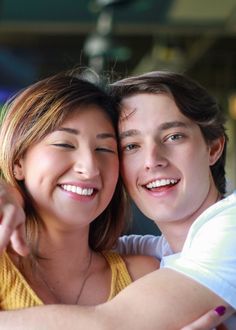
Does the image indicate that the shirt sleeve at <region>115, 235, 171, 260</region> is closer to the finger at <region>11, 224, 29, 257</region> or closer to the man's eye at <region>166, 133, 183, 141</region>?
the man's eye at <region>166, 133, 183, 141</region>

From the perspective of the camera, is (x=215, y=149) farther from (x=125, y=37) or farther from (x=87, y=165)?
(x=125, y=37)

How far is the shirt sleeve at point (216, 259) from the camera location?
131 centimetres

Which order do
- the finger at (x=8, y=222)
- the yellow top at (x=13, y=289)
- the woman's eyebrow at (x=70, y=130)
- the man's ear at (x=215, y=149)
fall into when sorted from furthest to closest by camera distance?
1. the man's ear at (x=215, y=149)
2. the woman's eyebrow at (x=70, y=130)
3. the yellow top at (x=13, y=289)
4. the finger at (x=8, y=222)

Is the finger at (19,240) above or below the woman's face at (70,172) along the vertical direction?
below

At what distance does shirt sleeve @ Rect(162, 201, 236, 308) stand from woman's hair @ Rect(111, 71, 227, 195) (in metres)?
0.37

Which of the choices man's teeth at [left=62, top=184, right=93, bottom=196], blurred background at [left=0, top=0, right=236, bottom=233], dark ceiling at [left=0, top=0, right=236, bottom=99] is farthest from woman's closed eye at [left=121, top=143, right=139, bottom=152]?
dark ceiling at [left=0, top=0, right=236, bottom=99]

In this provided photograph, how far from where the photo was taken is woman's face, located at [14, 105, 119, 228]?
148 cm

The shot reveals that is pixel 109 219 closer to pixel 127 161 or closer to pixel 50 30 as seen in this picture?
pixel 127 161

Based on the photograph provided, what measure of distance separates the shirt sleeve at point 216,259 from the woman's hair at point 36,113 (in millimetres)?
413

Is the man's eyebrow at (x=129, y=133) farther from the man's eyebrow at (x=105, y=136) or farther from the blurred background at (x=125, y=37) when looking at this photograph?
the blurred background at (x=125, y=37)

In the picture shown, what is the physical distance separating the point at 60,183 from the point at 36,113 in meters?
0.19

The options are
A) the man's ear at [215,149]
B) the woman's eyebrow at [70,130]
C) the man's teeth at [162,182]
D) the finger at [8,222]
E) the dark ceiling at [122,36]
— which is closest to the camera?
the finger at [8,222]

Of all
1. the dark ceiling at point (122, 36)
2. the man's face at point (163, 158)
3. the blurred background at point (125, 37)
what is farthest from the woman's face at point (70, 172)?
the dark ceiling at point (122, 36)

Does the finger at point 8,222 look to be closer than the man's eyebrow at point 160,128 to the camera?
Yes
